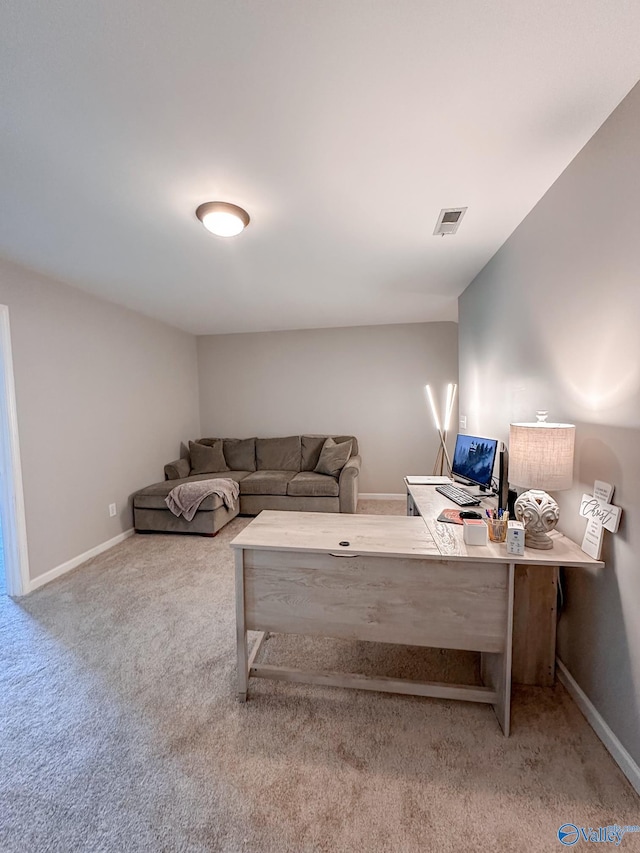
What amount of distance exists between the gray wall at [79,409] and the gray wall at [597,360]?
11.2 ft

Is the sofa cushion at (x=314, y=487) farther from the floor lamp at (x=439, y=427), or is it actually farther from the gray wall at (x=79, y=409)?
the gray wall at (x=79, y=409)

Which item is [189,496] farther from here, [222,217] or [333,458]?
[222,217]

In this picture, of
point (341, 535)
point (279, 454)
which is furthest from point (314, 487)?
point (341, 535)

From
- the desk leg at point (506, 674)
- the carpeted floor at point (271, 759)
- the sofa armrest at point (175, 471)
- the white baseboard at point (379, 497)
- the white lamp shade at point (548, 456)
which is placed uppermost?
the white lamp shade at point (548, 456)

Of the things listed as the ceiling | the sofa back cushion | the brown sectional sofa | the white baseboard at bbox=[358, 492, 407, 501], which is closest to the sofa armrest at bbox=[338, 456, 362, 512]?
the brown sectional sofa

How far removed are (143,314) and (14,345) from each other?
158 centimetres

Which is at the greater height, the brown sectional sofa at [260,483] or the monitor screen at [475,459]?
the monitor screen at [475,459]

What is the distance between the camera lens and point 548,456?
1471 mm

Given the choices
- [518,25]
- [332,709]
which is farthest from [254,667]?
[518,25]

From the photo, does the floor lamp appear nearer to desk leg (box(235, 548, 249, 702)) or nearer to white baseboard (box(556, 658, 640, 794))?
white baseboard (box(556, 658, 640, 794))

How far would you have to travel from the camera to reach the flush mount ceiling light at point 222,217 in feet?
5.98

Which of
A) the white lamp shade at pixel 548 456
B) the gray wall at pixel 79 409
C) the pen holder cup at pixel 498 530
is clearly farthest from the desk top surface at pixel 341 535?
the gray wall at pixel 79 409

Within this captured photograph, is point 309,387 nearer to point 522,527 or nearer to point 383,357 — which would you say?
point 383,357

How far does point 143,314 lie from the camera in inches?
155
